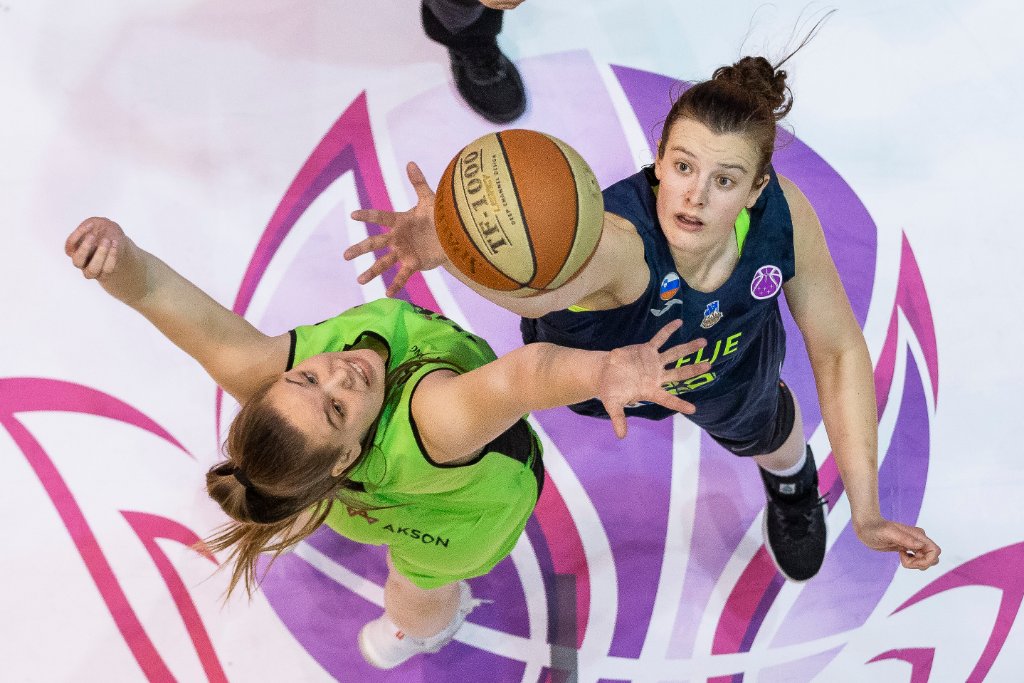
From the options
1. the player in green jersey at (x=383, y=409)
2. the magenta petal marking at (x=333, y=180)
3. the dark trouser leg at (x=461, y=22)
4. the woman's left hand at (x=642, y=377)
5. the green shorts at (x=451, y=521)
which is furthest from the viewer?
the magenta petal marking at (x=333, y=180)

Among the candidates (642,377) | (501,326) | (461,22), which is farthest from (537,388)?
(461,22)

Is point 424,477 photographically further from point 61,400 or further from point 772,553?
point 61,400

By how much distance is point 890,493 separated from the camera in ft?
10.6

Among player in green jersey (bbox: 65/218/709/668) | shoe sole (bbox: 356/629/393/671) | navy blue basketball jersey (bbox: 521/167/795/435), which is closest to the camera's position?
player in green jersey (bbox: 65/218/709/668)

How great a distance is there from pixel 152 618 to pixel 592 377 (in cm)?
217

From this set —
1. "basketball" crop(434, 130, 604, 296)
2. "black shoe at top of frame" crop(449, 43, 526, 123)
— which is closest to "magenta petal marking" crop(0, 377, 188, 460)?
"black shoe at top of frame" crop(449, 43, 526, 123)

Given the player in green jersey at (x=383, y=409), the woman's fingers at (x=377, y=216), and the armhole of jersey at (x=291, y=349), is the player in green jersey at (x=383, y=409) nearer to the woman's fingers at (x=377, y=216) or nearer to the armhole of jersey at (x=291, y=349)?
the armhole of jersey at (x=291, y=349)

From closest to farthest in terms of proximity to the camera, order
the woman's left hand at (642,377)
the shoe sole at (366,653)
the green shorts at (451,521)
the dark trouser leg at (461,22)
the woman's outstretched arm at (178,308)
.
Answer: the woman's left hand at (642,377)
the woman's outstretched arm at (178,308)
the green shorts at (451,521)
the shoe sole at (366,653)
the dark trouser leg at (461,22)

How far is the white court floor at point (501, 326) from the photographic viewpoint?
319 cm

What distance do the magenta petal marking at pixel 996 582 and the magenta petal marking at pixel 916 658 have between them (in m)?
0.13

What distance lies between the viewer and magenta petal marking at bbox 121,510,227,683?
10.5 feet

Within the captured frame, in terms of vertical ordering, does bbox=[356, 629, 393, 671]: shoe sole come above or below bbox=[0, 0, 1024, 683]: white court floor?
below

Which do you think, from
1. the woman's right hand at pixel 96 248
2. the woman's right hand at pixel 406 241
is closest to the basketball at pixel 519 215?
the woman's right hand at pixel 406 241

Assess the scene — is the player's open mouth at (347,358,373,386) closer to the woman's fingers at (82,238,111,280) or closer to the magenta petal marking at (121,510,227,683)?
the woman's fingers at (82,238,111,280)
